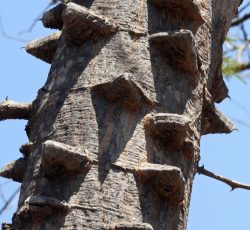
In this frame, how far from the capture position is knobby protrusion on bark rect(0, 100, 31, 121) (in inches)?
68.3

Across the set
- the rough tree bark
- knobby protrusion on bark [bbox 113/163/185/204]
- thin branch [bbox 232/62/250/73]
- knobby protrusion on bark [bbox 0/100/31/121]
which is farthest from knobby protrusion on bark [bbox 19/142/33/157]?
thin branch [bbox 232/62/250/73]

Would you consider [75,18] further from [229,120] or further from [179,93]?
[229,120]

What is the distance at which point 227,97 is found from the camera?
1.97 metres

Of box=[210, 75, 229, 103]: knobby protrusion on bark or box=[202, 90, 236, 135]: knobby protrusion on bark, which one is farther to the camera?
box=[210, 75, 229, 103]: knobby protrusion on bark

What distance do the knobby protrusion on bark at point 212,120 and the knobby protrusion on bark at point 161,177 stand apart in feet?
1.03

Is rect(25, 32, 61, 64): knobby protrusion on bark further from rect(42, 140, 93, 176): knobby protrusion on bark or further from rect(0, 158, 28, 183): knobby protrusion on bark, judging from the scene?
rect(42, 140, 93, 176): knobby protrusion on bark

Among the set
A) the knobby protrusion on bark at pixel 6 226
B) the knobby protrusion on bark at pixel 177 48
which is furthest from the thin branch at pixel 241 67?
the knobby protrusion on bark at pixel 6 226

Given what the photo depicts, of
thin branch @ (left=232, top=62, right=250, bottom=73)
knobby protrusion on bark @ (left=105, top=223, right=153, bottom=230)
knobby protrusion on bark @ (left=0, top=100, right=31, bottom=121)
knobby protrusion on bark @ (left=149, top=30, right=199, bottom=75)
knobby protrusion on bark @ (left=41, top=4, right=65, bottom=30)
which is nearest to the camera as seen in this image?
knobby protrusion on bark @ (left=105, top=223, right=153, bottom=230)

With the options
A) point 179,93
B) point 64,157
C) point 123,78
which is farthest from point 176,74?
point 64,157

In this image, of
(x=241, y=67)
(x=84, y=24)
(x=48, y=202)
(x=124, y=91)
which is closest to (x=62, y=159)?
(x=48, y=202)

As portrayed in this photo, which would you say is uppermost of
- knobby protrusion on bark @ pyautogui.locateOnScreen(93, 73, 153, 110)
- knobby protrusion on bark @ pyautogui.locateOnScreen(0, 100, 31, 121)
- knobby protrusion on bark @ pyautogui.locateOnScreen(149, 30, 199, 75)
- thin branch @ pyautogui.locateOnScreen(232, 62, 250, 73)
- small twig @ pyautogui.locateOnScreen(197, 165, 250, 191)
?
thin branch @ pyautogui.locateOnScreen(232, 62, 250, 73)

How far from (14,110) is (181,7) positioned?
15.7 inches

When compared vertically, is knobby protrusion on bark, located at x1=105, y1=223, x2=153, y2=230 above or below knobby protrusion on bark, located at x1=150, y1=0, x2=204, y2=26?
below

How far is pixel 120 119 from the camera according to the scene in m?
1.53
